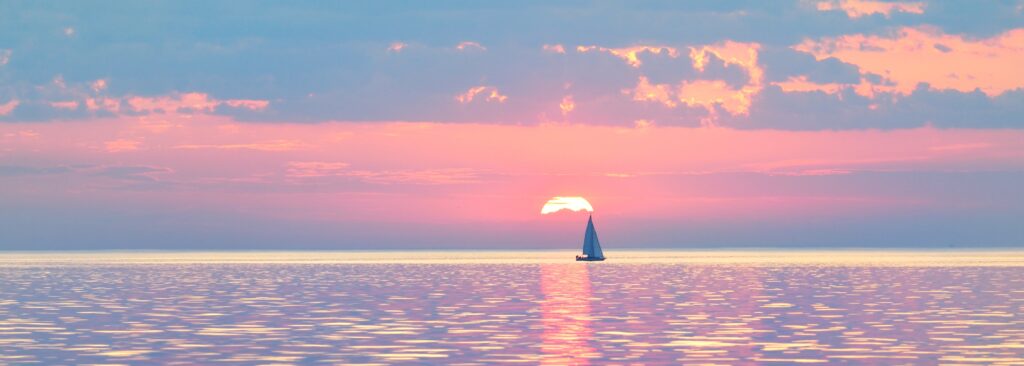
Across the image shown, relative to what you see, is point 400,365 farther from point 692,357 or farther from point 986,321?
point 986,321

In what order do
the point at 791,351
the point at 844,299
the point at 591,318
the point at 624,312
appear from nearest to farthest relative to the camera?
the point at 791,351 < the point at 591,318 < the point at 624,312 < the point at 844,299

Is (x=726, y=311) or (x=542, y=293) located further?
(x=542, y=293)

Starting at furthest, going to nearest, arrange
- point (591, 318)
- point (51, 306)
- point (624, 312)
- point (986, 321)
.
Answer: point (51, 306), point (624, 312), point (591, 318), point (986, 321)

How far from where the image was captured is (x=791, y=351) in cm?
4606

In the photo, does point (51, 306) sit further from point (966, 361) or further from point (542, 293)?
point (966, 361)

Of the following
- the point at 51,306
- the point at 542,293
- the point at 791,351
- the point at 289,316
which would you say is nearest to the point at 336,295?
the point at 542,293

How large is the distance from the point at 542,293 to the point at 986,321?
38261 millimetres

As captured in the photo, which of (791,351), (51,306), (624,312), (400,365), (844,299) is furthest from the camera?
(844,299)

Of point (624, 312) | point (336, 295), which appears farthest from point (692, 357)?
point (336, 295)

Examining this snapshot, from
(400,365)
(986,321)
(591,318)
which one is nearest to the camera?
(400,365)

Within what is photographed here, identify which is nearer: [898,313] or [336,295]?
[898,313]

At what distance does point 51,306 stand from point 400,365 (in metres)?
40.5

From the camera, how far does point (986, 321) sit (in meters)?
60.0

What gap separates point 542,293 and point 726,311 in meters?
26.3
